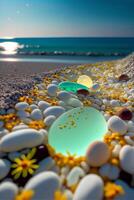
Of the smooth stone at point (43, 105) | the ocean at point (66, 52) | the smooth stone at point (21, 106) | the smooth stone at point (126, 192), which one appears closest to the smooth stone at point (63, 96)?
the smooth stone at point (43, 105)

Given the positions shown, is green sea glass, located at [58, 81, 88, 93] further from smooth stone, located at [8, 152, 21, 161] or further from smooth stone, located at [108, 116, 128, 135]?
smooth stone, located at [8, 152, 21, 161]

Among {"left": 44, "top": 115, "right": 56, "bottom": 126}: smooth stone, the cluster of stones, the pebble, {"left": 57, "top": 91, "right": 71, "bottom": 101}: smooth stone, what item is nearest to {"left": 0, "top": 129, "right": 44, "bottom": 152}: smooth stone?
the cluster of stones

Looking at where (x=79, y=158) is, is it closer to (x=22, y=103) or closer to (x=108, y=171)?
(x=108, y=171)

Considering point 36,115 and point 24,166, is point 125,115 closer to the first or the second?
point 36,115

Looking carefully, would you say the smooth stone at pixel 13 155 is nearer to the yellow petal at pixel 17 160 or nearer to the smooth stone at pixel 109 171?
the yellow petal at pixel 17 160

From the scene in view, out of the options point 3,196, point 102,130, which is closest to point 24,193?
point 3,196

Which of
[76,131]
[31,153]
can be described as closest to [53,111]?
[76,131]
